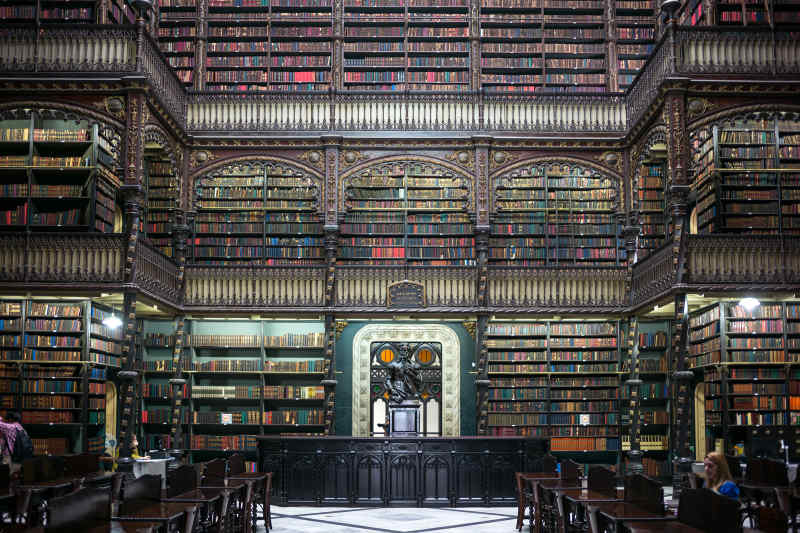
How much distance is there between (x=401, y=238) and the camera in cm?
1323

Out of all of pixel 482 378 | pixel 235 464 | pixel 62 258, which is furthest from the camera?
pixel 482 378

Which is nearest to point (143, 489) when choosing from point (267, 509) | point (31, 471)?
point (31, 471)

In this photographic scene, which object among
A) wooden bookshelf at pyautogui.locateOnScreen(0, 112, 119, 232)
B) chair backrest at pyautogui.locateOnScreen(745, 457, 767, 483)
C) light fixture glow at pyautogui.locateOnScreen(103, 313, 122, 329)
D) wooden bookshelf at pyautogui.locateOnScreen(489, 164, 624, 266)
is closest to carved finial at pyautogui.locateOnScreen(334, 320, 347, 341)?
wooden bookshelf at pyautogui.locateOnScreen(489, 164, 624, 266)

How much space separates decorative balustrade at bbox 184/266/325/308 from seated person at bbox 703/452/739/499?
7678 millimetres

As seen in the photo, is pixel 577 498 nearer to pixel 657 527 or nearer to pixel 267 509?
pixel 657 527

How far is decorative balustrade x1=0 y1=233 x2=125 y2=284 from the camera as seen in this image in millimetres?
10305

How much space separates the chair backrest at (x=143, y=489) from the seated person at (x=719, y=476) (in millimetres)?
3623

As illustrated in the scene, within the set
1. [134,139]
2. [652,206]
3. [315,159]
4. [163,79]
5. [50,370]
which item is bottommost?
[50,370]

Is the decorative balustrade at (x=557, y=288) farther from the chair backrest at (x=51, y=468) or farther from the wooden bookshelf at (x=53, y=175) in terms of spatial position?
the chair backrest at (x=51, y=468)

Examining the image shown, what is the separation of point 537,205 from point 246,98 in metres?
4.81

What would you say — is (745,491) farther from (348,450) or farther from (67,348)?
(67,348)

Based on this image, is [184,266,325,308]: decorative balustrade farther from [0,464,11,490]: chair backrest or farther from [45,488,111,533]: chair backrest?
[45,488,111,533]: chair backrest

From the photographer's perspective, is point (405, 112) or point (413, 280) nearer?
point (413, 280)

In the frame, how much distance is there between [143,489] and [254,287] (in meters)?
7.57
